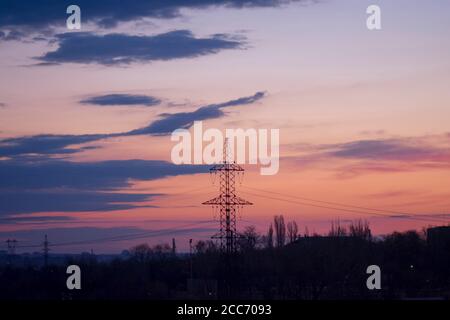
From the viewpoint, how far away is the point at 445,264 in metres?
41.5

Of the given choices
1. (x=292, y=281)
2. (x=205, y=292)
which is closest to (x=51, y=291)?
(x=205, y=292)

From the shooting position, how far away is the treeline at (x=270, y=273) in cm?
3156

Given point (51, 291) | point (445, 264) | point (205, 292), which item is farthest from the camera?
point (445, 264)

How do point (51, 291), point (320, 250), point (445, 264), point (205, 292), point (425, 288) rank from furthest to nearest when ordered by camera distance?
1. point (320, 250)
2. point (445, 264)
3. point (425, 288)
4. point (205, 292)
5. point (51, 291)

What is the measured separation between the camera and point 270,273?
130 ft

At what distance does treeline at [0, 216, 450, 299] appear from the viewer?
31.6 metres
